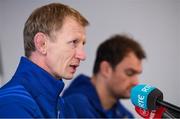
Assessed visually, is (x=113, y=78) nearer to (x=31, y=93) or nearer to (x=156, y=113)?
(x=31, y=93)

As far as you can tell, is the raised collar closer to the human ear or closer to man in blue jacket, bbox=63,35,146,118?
the human ear

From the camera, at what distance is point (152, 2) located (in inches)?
46.2

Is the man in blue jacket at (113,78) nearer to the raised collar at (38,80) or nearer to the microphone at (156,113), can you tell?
the raised collar at (38,80)

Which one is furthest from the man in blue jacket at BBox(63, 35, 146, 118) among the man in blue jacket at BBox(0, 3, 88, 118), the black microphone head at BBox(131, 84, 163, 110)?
the black microphone head at BBox(131, 84, 163, 110)

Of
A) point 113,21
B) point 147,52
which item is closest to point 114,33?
point 113,21

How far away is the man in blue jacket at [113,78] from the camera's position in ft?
3.74

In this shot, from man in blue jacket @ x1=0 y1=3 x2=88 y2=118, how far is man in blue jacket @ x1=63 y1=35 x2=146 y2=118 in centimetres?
43

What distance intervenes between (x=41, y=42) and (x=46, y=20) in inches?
2.1

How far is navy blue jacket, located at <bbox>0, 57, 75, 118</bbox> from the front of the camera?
0.55 metres

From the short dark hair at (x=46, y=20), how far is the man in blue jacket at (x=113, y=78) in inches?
17.9

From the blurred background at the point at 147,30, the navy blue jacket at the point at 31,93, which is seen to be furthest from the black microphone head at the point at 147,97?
the blurred background at the point at 147,30

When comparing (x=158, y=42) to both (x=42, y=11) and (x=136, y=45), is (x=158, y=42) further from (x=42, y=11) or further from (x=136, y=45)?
(x=42, y=11)

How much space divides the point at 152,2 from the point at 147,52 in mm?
201

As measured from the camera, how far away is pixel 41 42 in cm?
68
